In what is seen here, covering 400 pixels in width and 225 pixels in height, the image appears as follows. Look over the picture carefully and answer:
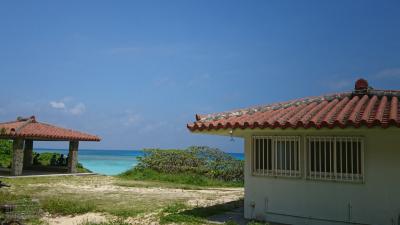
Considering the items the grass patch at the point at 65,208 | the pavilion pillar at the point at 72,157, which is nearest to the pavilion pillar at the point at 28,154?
the pavilion pillar at the point at 72,157

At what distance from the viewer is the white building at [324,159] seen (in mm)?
8922

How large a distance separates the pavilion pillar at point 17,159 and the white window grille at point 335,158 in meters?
20.1

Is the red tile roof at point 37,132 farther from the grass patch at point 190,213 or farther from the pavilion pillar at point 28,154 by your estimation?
the grass patch at point 190,213

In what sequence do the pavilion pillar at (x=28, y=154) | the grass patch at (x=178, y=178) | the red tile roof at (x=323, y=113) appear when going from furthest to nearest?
the pavilion pillar at (x=28, y=154) < the grass patch at (x=178, y=178) < the red tile roof at (x=323, y=113)

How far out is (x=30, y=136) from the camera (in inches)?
982

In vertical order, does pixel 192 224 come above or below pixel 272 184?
below

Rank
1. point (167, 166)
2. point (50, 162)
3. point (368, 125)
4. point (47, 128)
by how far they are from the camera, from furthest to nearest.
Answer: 1. point (50, 162)
2. point (47, 128)
3. point (167, 166)
4. point (368, 125)

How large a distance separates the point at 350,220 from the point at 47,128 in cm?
2316

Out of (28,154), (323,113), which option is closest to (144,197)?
(323,113)

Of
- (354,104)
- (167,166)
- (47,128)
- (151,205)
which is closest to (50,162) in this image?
(47,128)

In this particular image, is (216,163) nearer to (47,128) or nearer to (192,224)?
(47,128)

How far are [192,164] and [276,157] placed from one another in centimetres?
1481

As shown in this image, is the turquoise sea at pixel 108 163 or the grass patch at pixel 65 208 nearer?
the grass patch at pixel 65 208

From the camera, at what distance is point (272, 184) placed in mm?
10336
